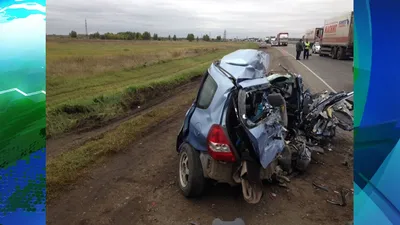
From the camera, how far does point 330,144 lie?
6.67 m

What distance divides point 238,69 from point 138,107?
6.87 meters

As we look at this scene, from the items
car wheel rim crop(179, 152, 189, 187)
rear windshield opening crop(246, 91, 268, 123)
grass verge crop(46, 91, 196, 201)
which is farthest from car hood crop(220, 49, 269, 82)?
grass verge crop(46, 91, 196, 201)

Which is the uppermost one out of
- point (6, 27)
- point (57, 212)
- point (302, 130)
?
point (6, 27)

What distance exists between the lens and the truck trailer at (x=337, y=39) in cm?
2664

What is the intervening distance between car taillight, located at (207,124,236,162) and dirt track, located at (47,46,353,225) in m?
0.76

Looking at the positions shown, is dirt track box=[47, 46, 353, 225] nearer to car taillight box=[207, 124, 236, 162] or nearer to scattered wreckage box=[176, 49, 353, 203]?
scattered wreckage box=[176, 49, 353, 203]


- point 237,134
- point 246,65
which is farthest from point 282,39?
point 237,134

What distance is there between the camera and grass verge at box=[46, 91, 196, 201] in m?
4.80

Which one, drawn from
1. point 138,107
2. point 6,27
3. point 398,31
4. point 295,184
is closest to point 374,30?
point 398,31

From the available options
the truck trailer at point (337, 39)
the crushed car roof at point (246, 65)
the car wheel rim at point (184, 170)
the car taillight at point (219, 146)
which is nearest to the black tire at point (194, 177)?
the car wheel rim at point (184, 170)

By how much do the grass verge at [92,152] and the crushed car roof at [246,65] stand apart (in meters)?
2.77

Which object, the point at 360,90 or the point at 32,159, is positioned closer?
the point at 360,90

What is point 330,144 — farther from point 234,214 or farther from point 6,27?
point 6,27

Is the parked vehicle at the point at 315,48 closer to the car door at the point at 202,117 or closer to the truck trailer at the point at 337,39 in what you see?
the truck trailer at the point at 337,39
